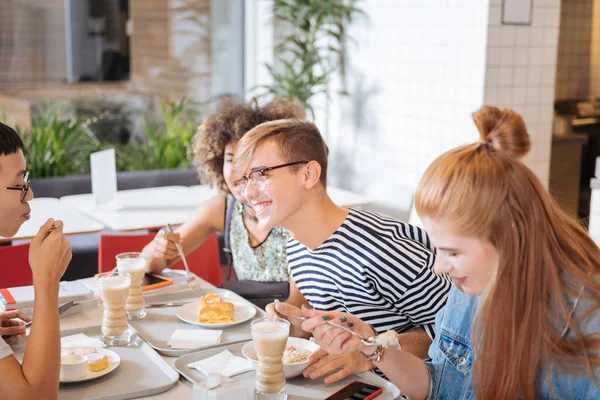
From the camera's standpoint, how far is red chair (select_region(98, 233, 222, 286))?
115 inches

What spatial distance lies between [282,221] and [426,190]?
63 cm

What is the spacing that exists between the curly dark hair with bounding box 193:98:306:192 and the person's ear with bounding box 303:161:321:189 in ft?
2.75

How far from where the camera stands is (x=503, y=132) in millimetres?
1453

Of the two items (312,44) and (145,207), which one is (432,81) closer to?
(312,44)

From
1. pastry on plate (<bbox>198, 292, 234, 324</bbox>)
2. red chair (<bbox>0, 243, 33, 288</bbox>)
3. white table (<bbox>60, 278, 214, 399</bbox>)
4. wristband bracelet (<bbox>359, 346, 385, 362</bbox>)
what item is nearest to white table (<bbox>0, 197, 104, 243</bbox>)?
red chair (<bbox>0, 243, 33, 288</bbox>)

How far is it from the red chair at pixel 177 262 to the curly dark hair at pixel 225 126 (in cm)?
33

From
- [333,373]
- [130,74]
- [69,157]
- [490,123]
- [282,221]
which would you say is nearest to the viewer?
[490,123]

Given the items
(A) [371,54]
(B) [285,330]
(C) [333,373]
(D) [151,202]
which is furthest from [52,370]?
(A) [371,54]

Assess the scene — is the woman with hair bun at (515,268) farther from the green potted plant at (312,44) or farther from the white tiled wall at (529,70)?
the green potted plant at (312,44)

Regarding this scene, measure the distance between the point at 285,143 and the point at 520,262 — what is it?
2.67ft

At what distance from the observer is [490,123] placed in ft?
4.88

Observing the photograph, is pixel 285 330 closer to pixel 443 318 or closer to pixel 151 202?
pixel 443 318

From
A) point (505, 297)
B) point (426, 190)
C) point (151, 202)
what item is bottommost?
point (151, 202)

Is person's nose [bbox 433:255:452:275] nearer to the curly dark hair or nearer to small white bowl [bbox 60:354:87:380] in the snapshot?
small white bowl [bbox 60:354:87:380]
